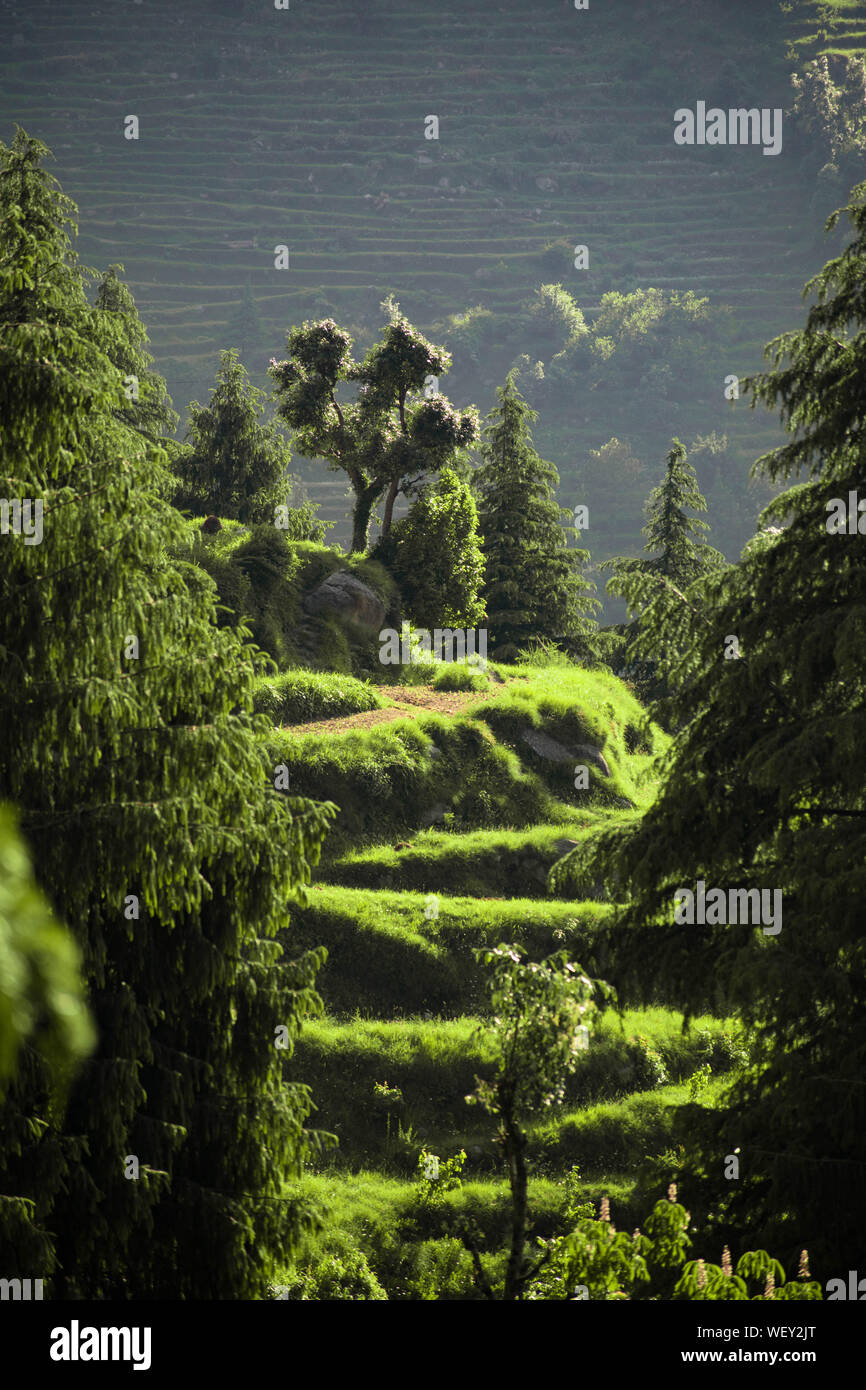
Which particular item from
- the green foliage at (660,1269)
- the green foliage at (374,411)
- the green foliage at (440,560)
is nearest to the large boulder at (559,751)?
the green foliage at (440,560)

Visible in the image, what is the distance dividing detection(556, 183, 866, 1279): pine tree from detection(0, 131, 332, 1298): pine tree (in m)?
3.24

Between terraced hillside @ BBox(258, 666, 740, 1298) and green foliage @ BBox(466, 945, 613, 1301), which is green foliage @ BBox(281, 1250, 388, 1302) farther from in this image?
green foliage @ BBox(466, 945, 613, 1301)

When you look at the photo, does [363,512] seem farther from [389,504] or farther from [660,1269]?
[660,1269]

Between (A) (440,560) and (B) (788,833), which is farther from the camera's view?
(A) (440,560)

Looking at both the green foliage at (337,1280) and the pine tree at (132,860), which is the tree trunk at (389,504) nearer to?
the green foliage at (337,1280)

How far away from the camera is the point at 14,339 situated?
7.04 metres

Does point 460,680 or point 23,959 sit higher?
point 460,680

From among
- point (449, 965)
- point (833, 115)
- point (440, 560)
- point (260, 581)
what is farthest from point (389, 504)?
point (833, 115)

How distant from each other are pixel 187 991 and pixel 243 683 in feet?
7.33

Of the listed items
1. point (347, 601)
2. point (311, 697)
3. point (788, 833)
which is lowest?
point (788, 833)

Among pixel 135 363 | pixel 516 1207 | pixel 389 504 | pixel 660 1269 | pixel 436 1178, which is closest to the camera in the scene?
pixel 660 1269

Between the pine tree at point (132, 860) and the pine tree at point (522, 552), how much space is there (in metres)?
26.3

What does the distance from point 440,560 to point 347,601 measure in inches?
145

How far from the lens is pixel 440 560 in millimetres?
29672
